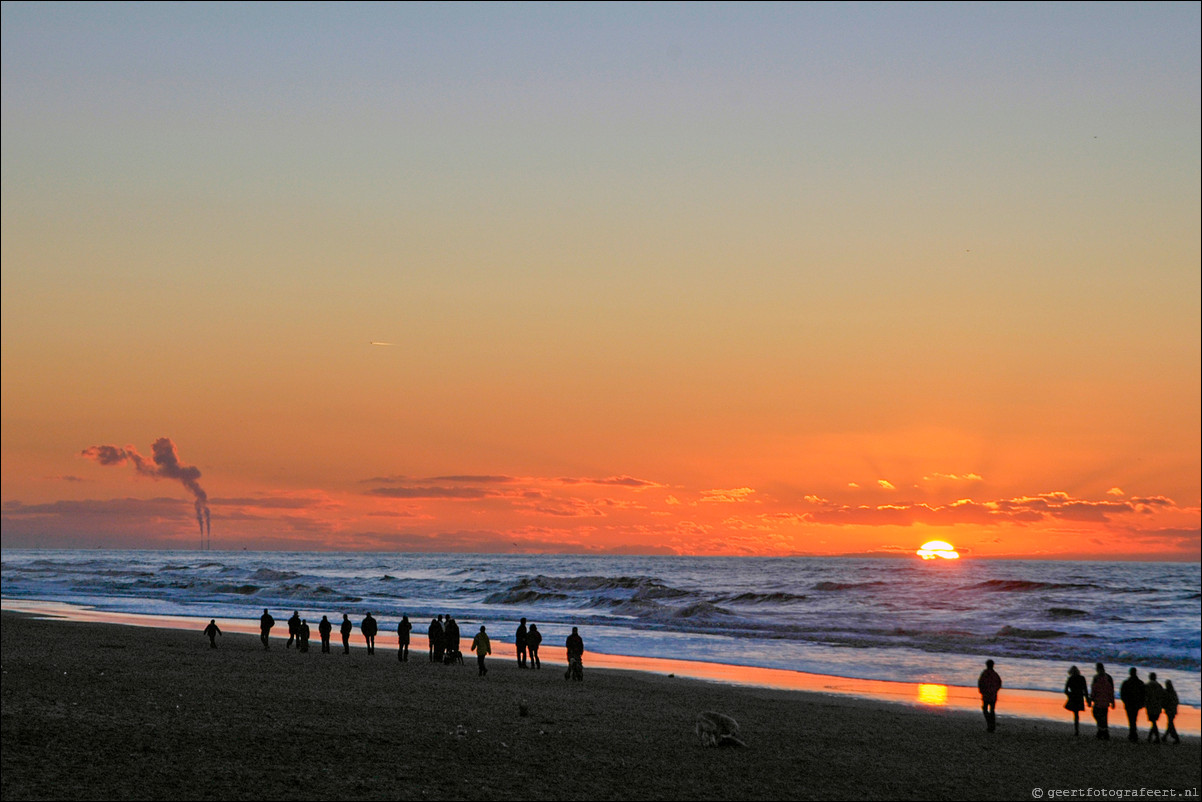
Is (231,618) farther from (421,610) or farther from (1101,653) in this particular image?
(1101,653)

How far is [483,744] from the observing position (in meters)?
16.3

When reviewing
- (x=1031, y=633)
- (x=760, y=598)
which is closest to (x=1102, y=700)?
(x=1031, y=633)

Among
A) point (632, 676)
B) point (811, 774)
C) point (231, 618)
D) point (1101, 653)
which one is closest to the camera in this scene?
point (811, 774)

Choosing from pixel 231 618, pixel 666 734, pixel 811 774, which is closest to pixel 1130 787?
pixel 811 774

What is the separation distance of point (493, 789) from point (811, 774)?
5.09m

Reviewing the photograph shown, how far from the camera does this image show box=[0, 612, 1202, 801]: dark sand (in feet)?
44.6

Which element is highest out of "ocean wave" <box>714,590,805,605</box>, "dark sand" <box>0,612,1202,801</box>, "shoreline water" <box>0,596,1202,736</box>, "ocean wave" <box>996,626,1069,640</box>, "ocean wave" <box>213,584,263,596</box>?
"dark sand" <box>0,612,1202,801</box>

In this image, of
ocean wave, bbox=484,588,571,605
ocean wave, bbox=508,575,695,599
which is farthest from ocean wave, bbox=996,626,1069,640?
ocean wave, bbox=484,588,571,605

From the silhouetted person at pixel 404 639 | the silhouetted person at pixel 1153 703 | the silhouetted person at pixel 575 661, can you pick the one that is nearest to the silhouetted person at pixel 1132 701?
the silhouetted person at pixel 1153 703

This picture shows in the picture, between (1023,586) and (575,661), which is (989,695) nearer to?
(575,661)

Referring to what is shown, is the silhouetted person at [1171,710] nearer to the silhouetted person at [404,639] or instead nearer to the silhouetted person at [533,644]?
the silhouetted person at [533,644]

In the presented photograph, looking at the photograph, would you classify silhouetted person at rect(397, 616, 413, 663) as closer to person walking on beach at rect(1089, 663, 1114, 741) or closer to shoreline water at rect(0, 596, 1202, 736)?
shoreline water at rect(0, 596, 1202, 736)

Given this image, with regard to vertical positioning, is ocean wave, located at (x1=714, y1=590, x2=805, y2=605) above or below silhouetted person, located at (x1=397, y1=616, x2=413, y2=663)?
below

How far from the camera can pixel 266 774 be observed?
13625 millimetres
